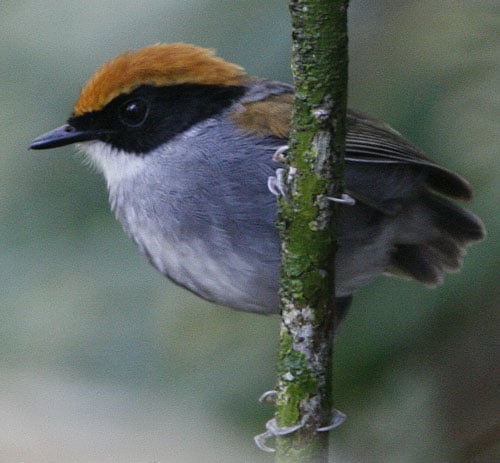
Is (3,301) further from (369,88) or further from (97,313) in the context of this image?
(369,88)

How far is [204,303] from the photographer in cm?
460

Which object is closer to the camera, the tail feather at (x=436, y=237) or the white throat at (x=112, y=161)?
the white throat at (x=112, y=161)

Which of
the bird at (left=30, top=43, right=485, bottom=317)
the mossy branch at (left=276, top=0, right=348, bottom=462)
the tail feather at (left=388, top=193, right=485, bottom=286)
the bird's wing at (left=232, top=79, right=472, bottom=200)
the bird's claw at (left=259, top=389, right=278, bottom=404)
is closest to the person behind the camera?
the mossy branch at (left=276, top=0, right=348, bottom=462)

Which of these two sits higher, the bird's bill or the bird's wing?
the bird's bill

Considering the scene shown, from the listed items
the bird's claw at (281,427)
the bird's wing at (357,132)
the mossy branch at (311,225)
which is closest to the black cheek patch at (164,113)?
the bird's wing at (357,132)

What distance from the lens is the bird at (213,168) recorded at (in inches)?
155

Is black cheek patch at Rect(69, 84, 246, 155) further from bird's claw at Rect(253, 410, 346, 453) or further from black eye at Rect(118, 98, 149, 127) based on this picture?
bird's claw at Rect(253, 410, 346, 453)

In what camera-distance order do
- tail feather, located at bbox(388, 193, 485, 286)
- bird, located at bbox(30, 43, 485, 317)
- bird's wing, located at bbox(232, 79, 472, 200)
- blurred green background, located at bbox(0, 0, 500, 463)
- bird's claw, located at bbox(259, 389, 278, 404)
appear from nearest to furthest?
1. blurred green background, located at bbox(0, 0, 500, 463)
2. bird's claw, located at bbox(259, 389, 278, 404)
3. bird, located at bbox(30, 43, 485, 317)
4. bird's wing, located at bbox(232, 79, 472, 200)
5. tail feather, located at bbox(388, 193, 485, 286)

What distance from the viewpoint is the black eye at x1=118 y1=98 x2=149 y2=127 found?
419 centimetres

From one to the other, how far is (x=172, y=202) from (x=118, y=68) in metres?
0.57

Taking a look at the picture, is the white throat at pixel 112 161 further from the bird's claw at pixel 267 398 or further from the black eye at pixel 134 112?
the bird's claw at pixel 267 398

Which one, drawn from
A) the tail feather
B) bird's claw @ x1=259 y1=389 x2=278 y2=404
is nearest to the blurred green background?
bird's claw @ x1=259 y1=389 x2=278 y2=404

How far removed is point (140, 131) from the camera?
167 inches

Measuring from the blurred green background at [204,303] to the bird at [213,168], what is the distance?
6.2 inches
